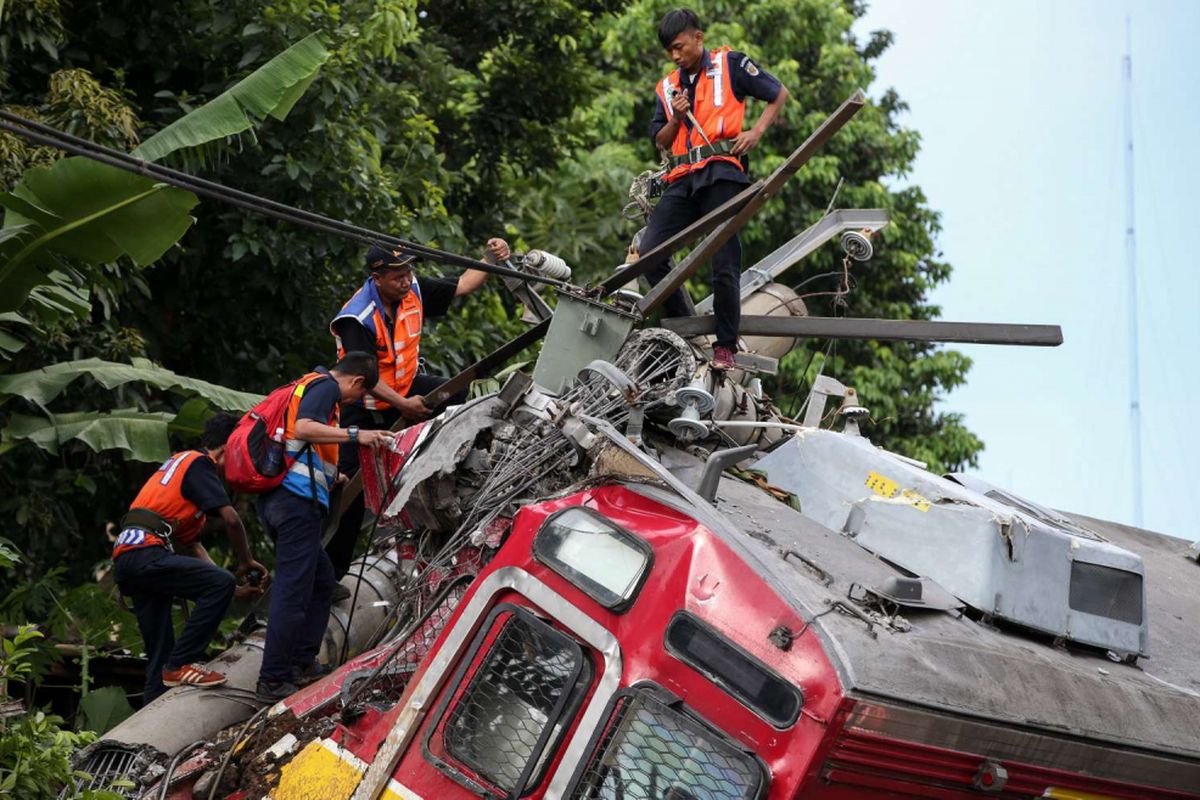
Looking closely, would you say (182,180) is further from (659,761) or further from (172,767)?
(659,761)

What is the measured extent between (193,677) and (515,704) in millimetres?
2125

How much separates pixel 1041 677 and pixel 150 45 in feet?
27.2

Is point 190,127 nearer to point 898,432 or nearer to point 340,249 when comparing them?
point 340,249

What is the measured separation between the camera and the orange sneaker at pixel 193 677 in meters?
6.48

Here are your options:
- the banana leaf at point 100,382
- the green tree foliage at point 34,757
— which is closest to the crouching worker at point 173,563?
the green tree foliage at point 34,757

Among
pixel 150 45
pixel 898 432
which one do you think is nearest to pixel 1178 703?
pixel 150 45

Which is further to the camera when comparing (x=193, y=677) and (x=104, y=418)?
(x=104, y=418)

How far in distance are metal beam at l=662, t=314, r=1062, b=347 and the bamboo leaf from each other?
2.92 metres

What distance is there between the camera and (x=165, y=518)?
7207 millimetres

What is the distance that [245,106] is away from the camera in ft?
29.0

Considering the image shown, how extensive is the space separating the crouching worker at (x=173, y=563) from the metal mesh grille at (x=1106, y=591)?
376cm

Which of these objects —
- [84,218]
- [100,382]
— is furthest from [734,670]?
[100,382]

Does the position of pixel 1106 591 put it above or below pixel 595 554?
above

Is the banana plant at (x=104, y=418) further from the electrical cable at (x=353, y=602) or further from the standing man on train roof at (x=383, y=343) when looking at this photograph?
the electrical cable at (x=353, y=602)
